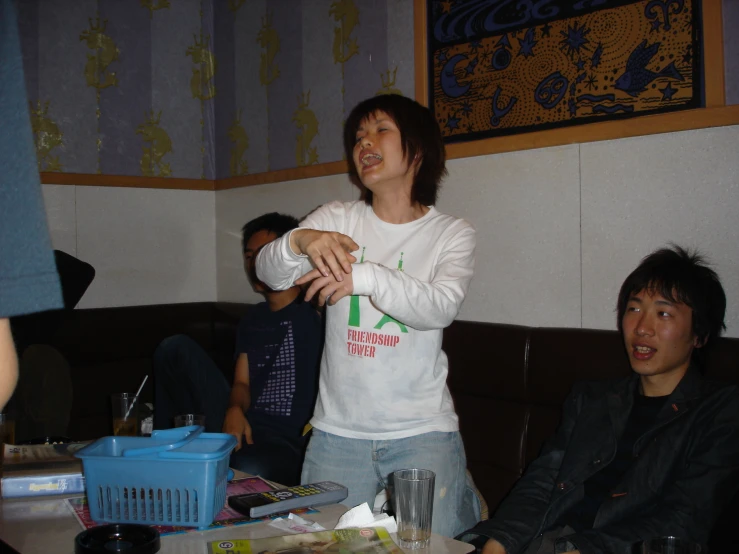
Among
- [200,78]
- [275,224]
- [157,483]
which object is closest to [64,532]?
[157,483]

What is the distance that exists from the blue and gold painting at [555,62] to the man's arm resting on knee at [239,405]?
1.19 m

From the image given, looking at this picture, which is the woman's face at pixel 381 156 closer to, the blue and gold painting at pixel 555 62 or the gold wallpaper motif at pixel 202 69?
the blue and gold painting at pixel 555 62

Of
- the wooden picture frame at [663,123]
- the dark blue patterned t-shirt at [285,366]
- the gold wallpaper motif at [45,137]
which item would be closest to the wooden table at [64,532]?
the dark blue patterned t-shirt at [285,366]

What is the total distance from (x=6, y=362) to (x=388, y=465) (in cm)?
118

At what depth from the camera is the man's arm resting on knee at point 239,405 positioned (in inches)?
91.1

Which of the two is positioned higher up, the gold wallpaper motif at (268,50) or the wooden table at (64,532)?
the gold wallpaper motif at (268,50)

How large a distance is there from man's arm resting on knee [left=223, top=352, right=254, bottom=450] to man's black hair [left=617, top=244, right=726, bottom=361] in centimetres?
135

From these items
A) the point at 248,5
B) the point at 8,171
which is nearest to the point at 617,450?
the point at 8,171

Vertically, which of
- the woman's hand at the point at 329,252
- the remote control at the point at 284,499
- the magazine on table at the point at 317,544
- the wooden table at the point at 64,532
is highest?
the woman's hand at the point at 329,252

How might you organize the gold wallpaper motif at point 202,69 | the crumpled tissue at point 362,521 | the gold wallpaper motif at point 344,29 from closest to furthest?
the crumpled tissue at point 362,521 → the gold wallpaper motif at point 344,29 → the gold wallpaper motif at point 202,69

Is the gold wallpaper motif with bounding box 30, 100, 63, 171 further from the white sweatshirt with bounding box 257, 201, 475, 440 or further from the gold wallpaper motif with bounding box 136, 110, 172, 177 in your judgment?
the white sweatshirt with bounding box 257, 201, 475, 440

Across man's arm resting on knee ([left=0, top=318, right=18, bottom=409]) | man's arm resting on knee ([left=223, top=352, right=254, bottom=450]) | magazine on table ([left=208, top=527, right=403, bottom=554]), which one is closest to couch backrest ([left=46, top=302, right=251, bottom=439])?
man's arm resting on knee ([left=223, top=352, right=254, bottom=450])

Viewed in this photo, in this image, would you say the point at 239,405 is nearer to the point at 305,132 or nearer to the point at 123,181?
the point at 305,132

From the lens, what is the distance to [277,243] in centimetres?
162
